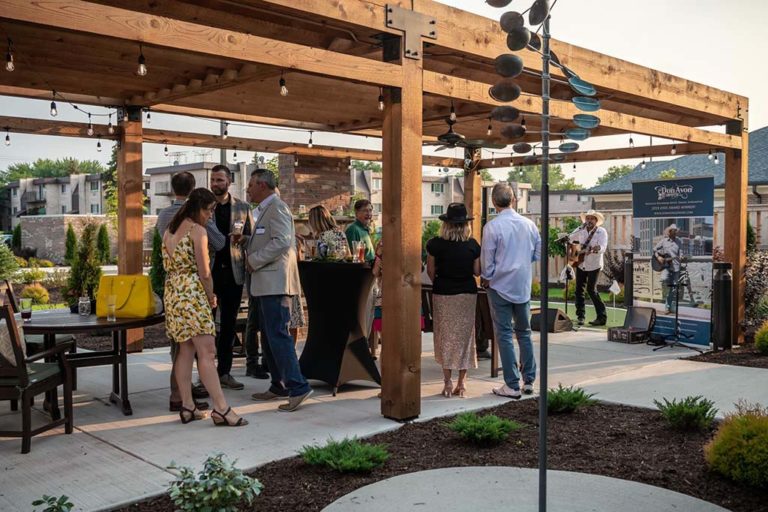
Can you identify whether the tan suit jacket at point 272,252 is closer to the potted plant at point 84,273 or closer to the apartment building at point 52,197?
the potted plant at point 84,273

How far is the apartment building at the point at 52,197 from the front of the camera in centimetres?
7275

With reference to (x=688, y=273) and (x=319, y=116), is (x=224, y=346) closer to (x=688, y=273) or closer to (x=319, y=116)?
(x=319, y=116)

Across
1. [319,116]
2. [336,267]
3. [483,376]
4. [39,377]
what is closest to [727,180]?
[483,376]

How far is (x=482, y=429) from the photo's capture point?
521 centimetres

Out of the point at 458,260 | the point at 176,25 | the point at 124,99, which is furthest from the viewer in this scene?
the point at 124,99

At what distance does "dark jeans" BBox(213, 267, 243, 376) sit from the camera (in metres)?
6.73

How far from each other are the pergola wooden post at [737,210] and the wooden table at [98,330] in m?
7.63

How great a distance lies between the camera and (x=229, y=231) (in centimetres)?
676

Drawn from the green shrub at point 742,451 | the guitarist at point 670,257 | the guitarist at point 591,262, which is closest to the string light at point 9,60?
the green shrub at point 742,451

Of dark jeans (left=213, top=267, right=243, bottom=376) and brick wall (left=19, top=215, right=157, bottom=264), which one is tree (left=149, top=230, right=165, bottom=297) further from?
brick wall (left=19, top=215, right=157, bottom=264)

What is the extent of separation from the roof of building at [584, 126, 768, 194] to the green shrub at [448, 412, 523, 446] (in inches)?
609

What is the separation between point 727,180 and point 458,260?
5.61 meters

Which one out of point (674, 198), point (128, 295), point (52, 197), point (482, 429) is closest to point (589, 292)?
point (674, 198)

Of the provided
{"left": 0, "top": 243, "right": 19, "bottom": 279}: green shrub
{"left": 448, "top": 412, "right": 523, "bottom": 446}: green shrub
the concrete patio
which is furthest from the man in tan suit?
{"left": 0, "top": 243, "right": 19, "bottom": 279}: green shrub
